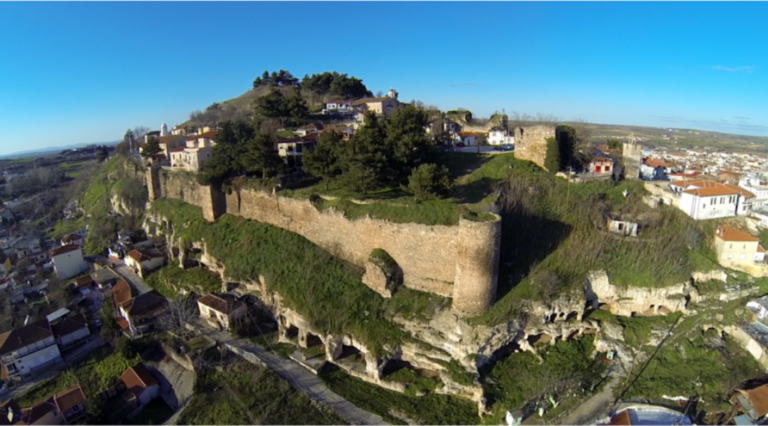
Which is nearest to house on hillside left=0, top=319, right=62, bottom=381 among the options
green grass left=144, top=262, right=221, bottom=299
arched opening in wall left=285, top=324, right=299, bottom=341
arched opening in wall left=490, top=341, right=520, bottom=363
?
green grass left=144, top=262, right=221, bottom=299

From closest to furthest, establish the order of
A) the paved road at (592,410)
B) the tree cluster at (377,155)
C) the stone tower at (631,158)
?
the paved road at (592,410) → the tree cluster at (377,155) → the stone tower at (631,158)

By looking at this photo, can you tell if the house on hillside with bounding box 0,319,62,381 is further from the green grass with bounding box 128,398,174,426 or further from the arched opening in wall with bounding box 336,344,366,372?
the arched opening in wall with bounding box 336,344,366,372

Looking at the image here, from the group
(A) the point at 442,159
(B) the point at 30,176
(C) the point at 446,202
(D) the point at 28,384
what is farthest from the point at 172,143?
(B) the point at 30,176

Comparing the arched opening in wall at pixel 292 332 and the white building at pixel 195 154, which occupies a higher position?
the white building at pixel 195 154

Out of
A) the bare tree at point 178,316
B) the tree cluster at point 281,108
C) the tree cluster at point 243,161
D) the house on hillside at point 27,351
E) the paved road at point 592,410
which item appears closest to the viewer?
the paved road at point 592,410

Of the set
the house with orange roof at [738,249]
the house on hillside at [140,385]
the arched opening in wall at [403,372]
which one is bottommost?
the house on hillside at [140,385]

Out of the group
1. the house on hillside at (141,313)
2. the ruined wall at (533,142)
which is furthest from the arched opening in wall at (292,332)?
the ruined wall at (533,142)

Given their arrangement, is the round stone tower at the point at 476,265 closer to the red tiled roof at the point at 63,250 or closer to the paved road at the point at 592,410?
the paved road at the point at 592,410

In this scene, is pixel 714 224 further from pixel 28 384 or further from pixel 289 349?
pixel 28 384
